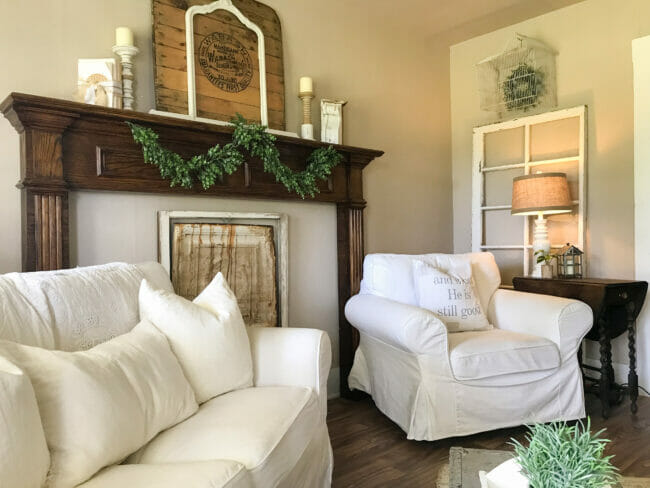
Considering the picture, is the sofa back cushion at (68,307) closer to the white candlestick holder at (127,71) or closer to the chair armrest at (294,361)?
the chair armrest at (294,361)

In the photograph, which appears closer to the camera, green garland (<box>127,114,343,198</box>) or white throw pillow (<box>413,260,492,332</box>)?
green garland (<box>127,114,343,198</box>)

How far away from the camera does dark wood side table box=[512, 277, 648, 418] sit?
265 centimetres

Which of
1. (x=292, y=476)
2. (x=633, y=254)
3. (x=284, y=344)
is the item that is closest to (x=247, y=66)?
(x=284, y=344)

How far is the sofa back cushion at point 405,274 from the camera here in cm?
273

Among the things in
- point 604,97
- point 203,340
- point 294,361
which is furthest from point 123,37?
point 604,97

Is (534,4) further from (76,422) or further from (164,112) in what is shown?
(76,422)

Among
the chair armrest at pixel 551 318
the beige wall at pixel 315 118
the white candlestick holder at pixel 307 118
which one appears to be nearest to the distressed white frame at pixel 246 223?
the beige wall at pixel 315 118

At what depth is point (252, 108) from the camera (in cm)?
273

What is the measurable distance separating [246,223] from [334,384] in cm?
115

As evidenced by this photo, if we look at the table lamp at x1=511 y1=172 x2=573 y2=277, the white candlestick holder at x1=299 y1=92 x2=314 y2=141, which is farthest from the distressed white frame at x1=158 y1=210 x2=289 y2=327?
the table lamp at x1=511 y1=172 x2=573 y2=277

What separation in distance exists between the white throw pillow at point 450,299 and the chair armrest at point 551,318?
0.15m

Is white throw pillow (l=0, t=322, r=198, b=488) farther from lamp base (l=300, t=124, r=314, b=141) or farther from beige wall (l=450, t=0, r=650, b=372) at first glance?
beige wall (l=450, t=0, r=650, b=372)

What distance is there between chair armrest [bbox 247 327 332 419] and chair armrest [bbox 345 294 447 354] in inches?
19.7

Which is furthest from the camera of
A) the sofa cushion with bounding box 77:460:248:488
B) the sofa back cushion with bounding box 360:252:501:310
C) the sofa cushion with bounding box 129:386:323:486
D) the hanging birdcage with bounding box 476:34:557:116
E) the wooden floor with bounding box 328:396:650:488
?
the hanging birdcage with bounding box 476:34:557:116
